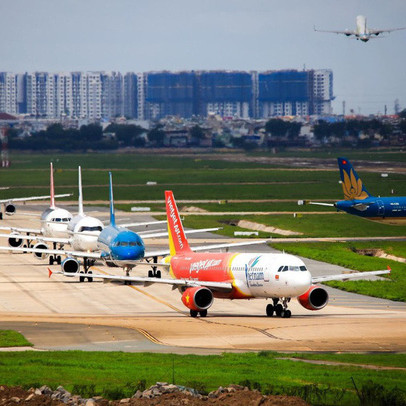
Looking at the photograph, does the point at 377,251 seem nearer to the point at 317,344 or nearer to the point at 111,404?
the point at 317,344

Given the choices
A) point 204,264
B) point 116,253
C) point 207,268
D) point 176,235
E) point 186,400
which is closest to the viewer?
point 186,400

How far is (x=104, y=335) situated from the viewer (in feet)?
203

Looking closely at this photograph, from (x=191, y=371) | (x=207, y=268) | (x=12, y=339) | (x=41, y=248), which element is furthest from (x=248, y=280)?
(x=41, y=248)

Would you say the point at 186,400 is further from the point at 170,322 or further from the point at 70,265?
the point at 70,265

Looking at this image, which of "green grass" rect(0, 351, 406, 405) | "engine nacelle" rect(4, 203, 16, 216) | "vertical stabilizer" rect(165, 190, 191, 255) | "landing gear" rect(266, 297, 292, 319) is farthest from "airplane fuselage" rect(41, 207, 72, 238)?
"green grass" rect(0, 351, 406, 405)

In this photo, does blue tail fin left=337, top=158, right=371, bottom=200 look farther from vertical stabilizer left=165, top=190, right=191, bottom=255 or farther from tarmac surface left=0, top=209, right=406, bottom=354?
vertical stabilizer left=165, top=190, right=191, bottom=255

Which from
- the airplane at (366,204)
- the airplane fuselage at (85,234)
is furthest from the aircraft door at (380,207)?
the airplane fuselage at (85,234)

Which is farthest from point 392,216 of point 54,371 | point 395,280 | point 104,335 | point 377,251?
point 54,371

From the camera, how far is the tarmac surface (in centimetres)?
5841

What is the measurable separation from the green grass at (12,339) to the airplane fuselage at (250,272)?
14.4 metres

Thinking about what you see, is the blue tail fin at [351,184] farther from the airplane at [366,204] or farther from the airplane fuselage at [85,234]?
the airplane fuselage at [85,234]

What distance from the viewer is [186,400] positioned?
40.7m

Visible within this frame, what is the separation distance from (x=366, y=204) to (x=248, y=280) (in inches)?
2216

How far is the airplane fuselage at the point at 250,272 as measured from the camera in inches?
2648
